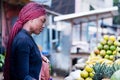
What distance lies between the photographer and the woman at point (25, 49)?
10.3ft

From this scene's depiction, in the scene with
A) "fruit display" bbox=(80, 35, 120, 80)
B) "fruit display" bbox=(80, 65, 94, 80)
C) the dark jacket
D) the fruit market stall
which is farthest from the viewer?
"fruit display" bbox=(80, 65, 94, 80)

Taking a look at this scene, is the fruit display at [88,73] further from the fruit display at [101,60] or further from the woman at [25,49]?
the woman at [25,49]

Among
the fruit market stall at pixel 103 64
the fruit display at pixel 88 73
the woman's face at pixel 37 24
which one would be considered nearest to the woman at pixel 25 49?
the woman's face at pixel 37 24

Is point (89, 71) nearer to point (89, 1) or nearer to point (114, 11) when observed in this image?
point (114, 11)

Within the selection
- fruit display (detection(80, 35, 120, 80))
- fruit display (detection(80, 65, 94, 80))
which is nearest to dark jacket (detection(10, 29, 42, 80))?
fruit display (detection(80, 35, 120, 80))

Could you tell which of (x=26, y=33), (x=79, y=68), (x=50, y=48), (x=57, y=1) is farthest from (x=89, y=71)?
(x=57, y=1)

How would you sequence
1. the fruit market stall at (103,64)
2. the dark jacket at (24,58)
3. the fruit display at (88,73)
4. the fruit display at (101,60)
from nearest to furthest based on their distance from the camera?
1. the dark jacket at (24,58)
2. the fruit market stall at (103,64)
3. the fruit display at (101,60)
4. the fruit display at (88,73)

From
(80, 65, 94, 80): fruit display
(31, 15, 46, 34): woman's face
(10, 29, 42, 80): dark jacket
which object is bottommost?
(80, 65, 94, 80): fruit display

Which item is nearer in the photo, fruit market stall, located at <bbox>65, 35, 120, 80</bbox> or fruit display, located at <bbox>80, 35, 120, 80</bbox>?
fruit market stall, located at <bbox>65, 35, 120, 80</bbox>

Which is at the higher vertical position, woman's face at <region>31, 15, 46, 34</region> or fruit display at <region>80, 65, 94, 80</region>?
woman's face at <region>31, 15, 46, 34</region>

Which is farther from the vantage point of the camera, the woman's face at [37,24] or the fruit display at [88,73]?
the fruit display at [88,73]

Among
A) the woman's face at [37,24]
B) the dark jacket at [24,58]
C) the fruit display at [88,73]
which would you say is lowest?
the fruit display at [88,73]

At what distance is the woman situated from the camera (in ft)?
10.3

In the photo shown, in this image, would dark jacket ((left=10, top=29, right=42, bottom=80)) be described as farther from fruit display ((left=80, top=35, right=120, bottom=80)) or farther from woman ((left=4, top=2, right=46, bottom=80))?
fruit display ((left=80, top=35, right=120, bottom=80))
